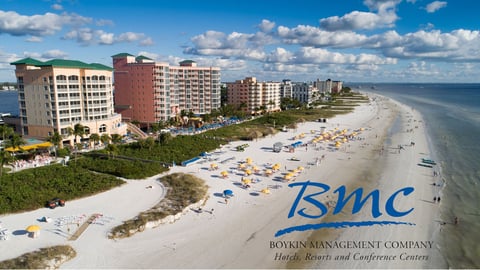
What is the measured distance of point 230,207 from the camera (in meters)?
35.2

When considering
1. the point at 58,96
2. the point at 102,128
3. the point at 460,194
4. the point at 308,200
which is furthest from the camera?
the point at 102,128

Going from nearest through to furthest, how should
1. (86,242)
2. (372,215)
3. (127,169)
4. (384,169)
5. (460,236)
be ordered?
(86,242) → (460,236) → (372,215) → (127,169) → (384,169)

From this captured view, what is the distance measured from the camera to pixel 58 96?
5719 centimetres

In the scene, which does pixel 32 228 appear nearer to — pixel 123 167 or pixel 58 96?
pixel 123 167

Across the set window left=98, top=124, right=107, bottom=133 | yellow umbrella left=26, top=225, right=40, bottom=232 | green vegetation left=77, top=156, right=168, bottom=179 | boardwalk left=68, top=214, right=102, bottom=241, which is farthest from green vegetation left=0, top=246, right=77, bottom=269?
window left=98, top=124, right=107, bottom=133

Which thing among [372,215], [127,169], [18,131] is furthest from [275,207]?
[18,131]

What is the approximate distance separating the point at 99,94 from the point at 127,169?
1026 inches

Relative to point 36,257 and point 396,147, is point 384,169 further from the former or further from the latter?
point 36,257

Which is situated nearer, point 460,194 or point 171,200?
point 171,200

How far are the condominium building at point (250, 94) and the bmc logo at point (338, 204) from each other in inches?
3158

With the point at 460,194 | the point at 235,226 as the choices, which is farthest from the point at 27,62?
the point at 460,194

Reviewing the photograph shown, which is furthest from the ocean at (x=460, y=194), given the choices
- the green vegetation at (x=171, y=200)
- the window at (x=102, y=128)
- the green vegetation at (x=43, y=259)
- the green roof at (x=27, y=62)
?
the green roof at (x=27, y=62)

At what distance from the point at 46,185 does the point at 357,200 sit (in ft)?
125

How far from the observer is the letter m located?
34.8 m
